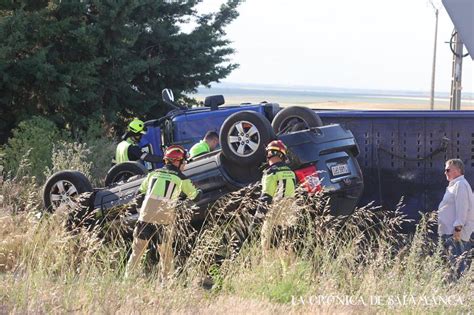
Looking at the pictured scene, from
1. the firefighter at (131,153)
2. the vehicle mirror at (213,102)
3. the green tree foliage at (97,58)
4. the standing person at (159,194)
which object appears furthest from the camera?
the green tree foliage at (97,58)

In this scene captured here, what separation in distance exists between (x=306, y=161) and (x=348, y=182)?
52cm

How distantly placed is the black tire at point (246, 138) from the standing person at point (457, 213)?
6.16 feet

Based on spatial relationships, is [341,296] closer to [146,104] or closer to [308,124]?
[308,124]

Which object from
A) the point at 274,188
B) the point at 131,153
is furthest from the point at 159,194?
the point at 131,153

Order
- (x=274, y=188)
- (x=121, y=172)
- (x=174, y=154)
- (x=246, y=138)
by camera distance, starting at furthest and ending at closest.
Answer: (x=121, y=172) < (x=246, y=138) < (x=174, y=154) < (x=274, y=188)

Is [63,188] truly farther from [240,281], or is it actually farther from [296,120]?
[240,281]

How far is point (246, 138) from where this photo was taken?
7.84 metres

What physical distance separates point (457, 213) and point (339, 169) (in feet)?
4.13

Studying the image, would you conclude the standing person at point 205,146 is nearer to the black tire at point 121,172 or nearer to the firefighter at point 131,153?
the black tire at point 121,172

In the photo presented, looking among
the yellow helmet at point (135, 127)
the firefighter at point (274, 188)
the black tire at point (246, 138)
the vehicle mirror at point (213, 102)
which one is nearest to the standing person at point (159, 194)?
the black tire at point (246, 138)

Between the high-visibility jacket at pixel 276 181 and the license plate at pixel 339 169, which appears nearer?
the high-visibility jacket at pixel 276 181

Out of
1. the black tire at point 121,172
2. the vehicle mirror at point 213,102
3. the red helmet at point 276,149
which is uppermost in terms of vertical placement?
the vehicle mirror at point 213,102

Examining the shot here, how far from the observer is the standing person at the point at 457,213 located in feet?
24.3

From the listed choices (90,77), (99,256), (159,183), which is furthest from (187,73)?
(99,256)
